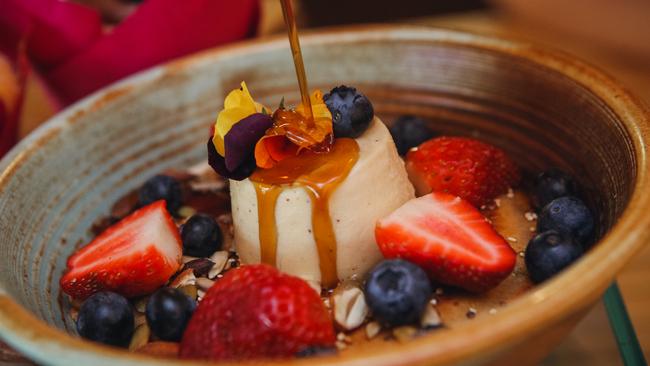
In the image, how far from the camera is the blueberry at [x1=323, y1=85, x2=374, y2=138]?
4.25 feet

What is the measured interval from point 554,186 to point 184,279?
0.81 metres

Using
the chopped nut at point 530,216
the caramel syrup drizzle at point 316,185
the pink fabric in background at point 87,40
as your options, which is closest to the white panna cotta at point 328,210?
the caramel syrup drizzle at point 316,185

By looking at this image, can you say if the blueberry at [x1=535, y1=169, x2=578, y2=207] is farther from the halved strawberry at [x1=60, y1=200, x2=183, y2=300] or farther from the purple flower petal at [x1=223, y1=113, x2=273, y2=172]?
the halved strawberry at [x1=60, y1=200, x2=183, y2=300]

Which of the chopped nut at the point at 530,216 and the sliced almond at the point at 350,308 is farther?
the chopped nut at the point at 530,216

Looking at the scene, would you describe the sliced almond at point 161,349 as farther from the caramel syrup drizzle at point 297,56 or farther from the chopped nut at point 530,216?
the chopped nut at point 530,216

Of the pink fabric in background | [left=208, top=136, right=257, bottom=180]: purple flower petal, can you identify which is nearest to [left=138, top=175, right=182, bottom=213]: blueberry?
[left=208, top=136, right=257, bottom=180]: purple flower petal

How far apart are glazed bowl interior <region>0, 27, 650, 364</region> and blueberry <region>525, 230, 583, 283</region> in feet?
0.36

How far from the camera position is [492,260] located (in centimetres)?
113

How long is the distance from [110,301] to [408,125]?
83 centimetres

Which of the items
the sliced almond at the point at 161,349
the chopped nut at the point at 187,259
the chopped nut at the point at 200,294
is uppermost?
the sliced almond at the point at 161,349

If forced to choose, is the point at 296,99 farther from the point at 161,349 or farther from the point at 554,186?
the point at 161,349

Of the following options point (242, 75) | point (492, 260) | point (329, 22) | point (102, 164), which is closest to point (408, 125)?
point (242, 75)

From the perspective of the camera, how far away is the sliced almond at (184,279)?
1322mm

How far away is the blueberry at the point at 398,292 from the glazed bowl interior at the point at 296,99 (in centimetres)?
8
